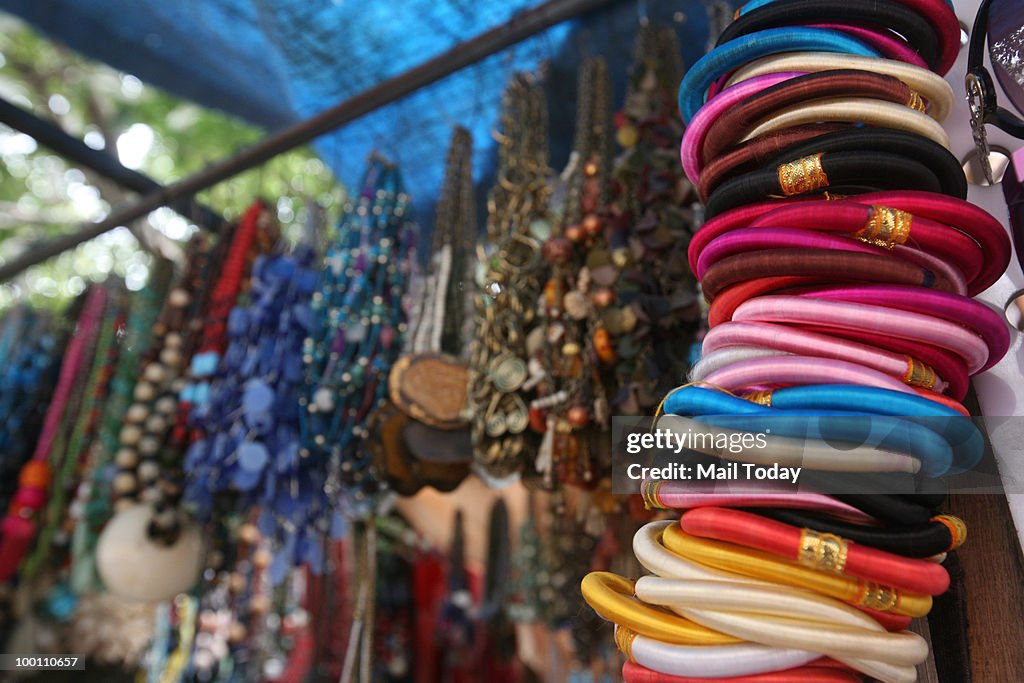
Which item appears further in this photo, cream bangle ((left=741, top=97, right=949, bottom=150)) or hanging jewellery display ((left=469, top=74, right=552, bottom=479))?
hanging jewellery display ((left=469, top=74, right=552, bottom=479))

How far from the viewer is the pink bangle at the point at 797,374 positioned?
514mm

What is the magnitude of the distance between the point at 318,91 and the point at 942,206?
161 cm

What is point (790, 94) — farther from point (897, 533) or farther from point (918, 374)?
point (897, 533)

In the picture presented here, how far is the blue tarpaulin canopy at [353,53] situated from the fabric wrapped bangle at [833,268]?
0.98 metres

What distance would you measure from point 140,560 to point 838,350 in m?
1.55

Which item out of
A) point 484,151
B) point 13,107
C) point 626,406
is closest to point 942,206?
point 626,406

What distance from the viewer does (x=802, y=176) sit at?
563 millimetres

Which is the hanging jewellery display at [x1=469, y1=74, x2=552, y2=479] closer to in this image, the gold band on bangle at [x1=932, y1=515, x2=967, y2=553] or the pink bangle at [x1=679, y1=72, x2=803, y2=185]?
the pink bangle at [x1=679, y1=72, x2=803, y2=185]

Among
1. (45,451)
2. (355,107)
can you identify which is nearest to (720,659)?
(355,107)

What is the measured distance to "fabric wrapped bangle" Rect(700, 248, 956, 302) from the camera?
1.73 feet

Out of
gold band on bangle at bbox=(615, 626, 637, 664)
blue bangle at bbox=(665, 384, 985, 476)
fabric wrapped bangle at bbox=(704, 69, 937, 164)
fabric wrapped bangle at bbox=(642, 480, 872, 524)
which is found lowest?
gold band on bangle at bbox=(615, 626, 637, 664)

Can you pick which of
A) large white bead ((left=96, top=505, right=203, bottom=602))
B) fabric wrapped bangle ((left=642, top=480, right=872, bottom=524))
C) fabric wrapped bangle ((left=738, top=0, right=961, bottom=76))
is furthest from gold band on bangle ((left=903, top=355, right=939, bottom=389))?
large white bead ((left=96, top=505, right=203, bottom=602))

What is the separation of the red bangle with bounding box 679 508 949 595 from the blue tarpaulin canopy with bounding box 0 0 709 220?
3.78 feet

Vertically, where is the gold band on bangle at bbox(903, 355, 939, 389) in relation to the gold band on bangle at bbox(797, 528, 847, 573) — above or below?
above
